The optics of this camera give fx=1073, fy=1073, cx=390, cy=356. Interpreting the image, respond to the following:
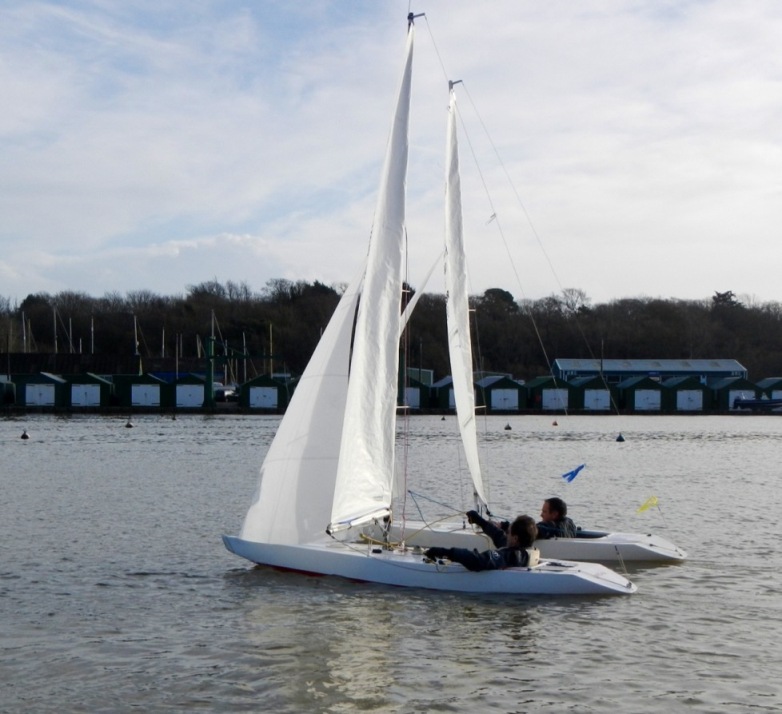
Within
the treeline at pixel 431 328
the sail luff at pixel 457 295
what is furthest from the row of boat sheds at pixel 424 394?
the sail luff at pixel 457 295

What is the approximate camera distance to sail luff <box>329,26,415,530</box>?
15719mm

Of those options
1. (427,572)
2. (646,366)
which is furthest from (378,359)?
(646,366)

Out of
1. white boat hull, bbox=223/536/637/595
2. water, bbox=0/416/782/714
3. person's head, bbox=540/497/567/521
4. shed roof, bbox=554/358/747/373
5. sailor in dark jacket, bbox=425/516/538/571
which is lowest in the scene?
water, bbox=0/416/782/714

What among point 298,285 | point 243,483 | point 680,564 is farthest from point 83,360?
point 680,564

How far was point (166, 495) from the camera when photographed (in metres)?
29.6

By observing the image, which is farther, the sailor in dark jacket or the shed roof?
the shed roof

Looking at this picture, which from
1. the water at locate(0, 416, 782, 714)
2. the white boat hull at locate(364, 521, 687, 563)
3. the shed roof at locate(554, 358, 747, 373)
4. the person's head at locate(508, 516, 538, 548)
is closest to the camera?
the water at locate(0, 416, 782, 714)

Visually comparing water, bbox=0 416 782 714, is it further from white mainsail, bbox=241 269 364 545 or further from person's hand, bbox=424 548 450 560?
white mainsail, bbox=241 269 364 545

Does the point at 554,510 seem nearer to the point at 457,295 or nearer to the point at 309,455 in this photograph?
the point at 457,295

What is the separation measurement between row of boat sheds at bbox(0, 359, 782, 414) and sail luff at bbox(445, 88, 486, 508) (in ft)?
204

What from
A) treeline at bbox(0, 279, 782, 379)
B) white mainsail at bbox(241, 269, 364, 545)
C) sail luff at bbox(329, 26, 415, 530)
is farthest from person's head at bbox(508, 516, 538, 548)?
treeline at bbox(0, 279, 782, 379)

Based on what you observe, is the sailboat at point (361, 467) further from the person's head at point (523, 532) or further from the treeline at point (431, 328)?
the treeline at point (431, 328)

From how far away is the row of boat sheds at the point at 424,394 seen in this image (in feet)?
287

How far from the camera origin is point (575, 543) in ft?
56.4
